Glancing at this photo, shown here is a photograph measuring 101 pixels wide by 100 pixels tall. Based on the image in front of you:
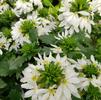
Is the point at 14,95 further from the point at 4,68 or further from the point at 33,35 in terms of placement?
the point at 33,35

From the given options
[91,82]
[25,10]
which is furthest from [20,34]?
[91,82]

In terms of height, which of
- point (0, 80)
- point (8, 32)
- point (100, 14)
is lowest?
point (0, 80)

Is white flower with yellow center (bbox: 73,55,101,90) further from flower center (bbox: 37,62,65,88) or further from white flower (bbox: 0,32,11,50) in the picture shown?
white flower (bbox: 0,32,11,50)

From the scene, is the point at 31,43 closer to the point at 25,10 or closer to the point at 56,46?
the point at 56,46

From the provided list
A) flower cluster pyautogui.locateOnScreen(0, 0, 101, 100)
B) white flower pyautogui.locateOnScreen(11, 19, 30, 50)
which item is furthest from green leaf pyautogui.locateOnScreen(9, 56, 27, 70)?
white flower pyautogui.locateOnScreen(11, 19, 30, 50)


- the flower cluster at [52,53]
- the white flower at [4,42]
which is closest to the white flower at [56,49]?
the flower cluster at [52,53]

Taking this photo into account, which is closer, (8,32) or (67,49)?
(67,49)
